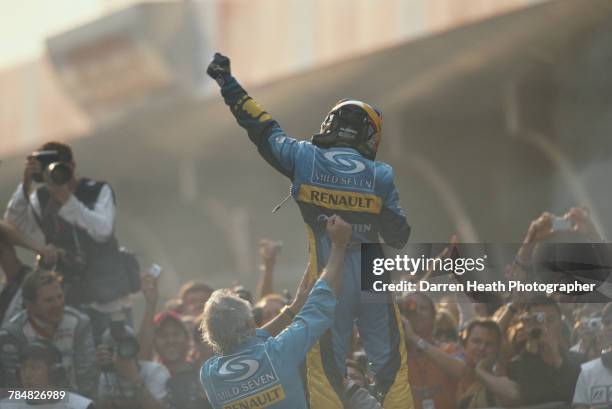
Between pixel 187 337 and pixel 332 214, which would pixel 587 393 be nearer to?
pixel 332 214

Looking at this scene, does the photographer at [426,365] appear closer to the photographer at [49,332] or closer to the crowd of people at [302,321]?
the crowd of people at [302,321]

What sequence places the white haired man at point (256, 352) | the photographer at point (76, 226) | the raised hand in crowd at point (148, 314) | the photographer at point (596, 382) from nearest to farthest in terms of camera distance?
the white haired man at point (256, 352)
the photographer at point (596, 382)
the photographer at point (76, 226)
the raised hand in crowd at point (148, 314)

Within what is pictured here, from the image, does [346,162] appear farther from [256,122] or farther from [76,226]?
[76,226]

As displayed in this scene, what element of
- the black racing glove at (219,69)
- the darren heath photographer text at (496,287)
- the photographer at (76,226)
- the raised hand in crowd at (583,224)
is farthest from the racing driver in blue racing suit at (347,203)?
the photographer at (76,226)

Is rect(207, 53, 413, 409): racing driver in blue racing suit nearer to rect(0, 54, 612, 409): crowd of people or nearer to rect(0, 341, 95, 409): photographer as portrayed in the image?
rect(0, 54, 612, 409): crowd of people

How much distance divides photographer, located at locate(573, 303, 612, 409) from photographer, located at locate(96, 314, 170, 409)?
99.2 inches

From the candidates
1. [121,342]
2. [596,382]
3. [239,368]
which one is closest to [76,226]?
[121,342]

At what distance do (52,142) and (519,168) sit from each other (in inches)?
515

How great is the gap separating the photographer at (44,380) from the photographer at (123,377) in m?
0.31

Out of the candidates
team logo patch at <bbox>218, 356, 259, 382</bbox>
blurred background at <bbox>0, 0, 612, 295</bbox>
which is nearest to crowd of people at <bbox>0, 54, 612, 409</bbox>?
team logo patch at <bbox>218, 356, 259, 382</bbox>

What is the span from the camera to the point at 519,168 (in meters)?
20.5

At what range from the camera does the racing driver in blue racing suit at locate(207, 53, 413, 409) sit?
6445mm

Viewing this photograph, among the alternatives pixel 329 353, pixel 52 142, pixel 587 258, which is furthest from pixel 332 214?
pixel 52 142

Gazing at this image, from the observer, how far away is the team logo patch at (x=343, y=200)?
21.1ft
